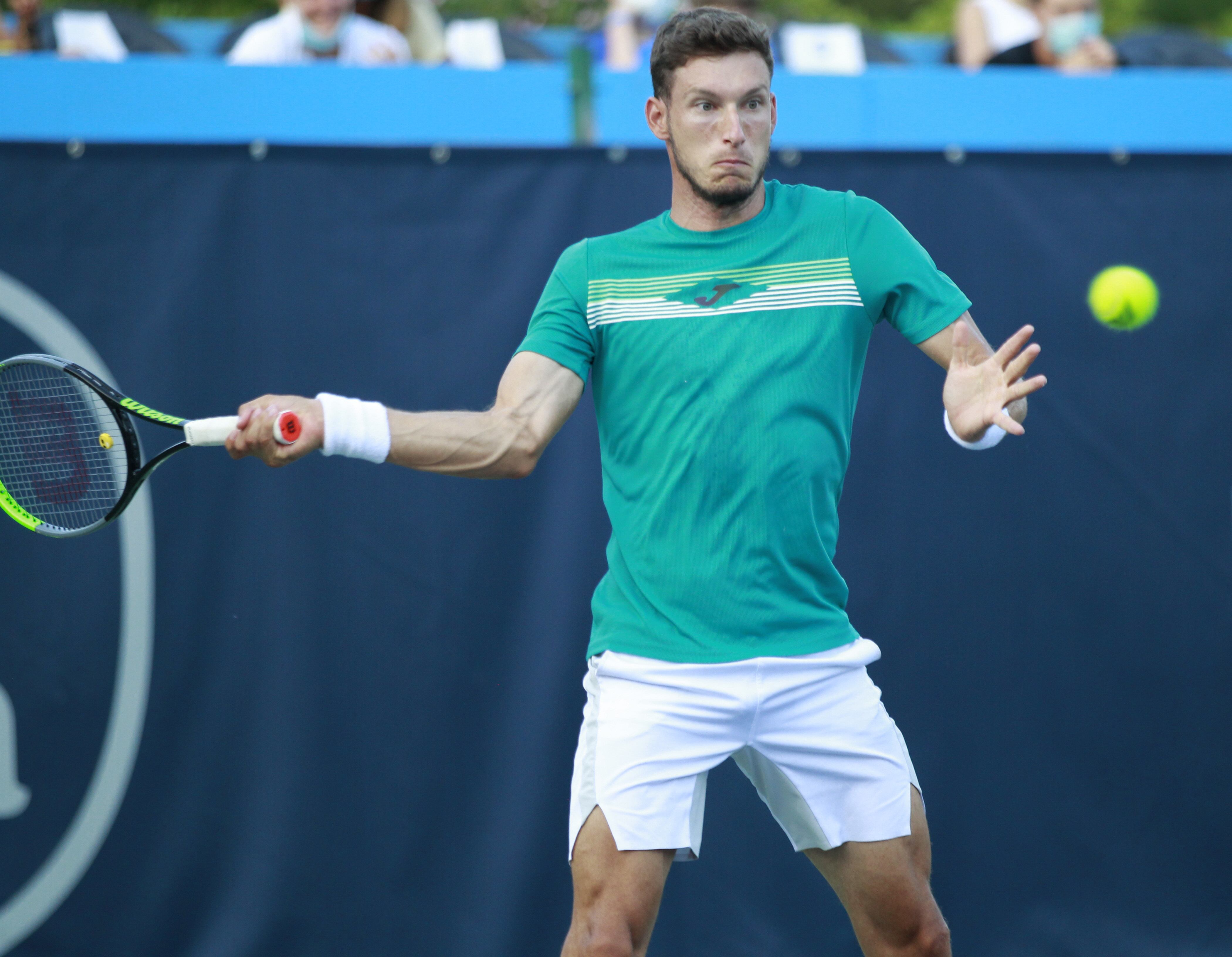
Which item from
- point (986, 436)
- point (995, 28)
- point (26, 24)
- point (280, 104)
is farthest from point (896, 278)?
point (26, 24)

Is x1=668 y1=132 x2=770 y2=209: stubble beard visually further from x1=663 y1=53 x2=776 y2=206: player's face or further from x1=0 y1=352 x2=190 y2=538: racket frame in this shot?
x1=0 y1=352 x2=190 y2=538: racket frame

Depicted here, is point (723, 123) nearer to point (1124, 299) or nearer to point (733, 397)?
point (733, 397)

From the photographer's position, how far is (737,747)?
2410 mm

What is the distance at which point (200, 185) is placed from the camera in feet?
11.0

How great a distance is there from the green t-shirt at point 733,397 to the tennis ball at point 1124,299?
2.61ft

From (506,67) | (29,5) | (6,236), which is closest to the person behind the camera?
(6,236)

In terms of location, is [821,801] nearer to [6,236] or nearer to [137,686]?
[137,686]

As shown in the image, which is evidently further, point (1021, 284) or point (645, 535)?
point (1021, 284)

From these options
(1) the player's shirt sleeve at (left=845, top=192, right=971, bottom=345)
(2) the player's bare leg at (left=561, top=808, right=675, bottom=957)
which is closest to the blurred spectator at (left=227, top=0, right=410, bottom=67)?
(1) the player's shirt sleeve at (left=845, top=192, right=971, bottom=345)

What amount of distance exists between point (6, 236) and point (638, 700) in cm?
213

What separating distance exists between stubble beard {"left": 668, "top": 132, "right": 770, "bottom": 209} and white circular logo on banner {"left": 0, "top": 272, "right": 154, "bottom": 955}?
1.70 m

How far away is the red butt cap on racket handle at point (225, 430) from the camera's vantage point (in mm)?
2109

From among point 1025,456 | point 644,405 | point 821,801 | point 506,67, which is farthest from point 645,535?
point 506,67

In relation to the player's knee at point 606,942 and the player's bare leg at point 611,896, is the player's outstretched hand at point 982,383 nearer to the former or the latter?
the player's bare leg at point 611,896
